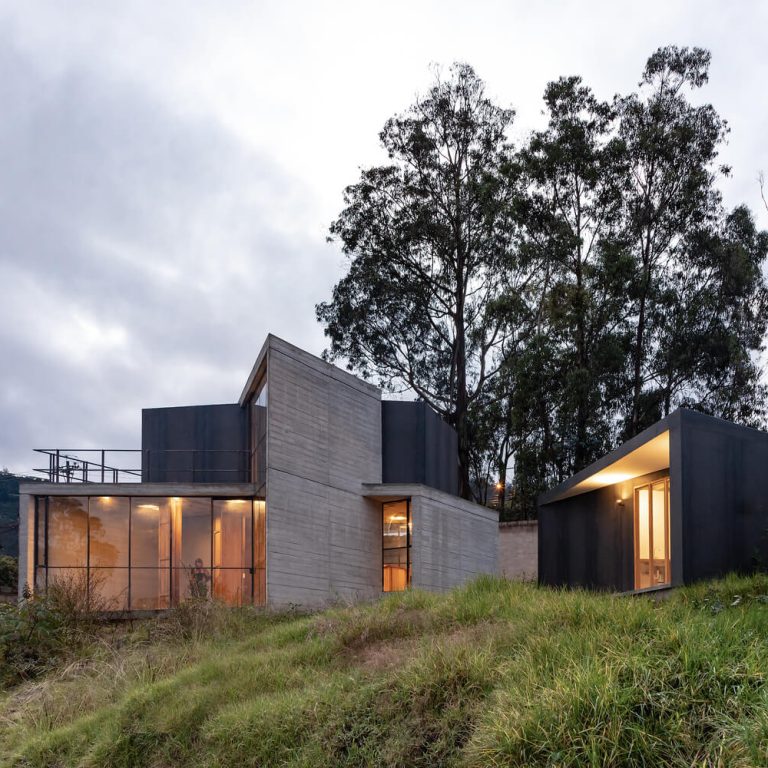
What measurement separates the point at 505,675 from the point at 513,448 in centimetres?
2246

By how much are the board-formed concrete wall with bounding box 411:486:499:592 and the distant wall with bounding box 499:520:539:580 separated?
104 inches

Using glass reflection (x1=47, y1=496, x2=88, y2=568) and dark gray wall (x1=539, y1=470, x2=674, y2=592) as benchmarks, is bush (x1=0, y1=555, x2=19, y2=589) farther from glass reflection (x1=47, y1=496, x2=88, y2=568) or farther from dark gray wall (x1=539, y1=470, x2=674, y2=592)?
dark gray wall (x1=539, y1=470, x2=674, y2=592)

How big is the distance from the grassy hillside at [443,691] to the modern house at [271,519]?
6573mm

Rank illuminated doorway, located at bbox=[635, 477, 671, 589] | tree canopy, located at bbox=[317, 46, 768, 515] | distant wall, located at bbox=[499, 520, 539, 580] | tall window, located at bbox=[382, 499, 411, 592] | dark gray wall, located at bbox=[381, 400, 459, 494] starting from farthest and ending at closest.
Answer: tree canopy, located at bbox=[317, 46, 768, 515] < distant wall, located at bbox=[499, 520, 539, 580] < dark gray wall, located at bbox=[381, 400, 459, 494] < tall window, located at bbox=[382, 499, 411, 592] < illuminated doorway, located at bbox=[635, 477, 671, 589]

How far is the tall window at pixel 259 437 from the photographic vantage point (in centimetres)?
1733

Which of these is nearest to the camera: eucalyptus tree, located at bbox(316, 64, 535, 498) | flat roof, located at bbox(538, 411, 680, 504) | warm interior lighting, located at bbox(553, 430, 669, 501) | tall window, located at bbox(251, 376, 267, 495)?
flat roof, located at bbox(538, 411, 680, 504)

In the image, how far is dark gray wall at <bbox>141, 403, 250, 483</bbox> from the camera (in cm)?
2145

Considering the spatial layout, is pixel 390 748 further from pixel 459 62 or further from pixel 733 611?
pixel 459 62

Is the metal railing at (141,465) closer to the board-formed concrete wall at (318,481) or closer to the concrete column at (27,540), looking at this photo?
the concrete column at (27,540)

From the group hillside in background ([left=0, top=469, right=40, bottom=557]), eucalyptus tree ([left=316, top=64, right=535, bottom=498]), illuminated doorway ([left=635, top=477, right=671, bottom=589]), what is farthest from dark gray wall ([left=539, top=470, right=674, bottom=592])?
hillside in background ([left=0, top=469, right=40, bottom=557])

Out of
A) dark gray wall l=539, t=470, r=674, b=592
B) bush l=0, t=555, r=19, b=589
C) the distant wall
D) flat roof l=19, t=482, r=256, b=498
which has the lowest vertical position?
bush l=0, t=555, r=19, b=589

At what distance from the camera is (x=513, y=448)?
27828 millimetres

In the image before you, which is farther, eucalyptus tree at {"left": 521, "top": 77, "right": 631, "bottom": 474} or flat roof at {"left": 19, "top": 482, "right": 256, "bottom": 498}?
eucalyptus tree at {"left": 521, "top": 77, "right": 631, "bottom": 474}

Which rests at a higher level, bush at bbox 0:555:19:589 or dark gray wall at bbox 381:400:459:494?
dark gray wall at bbox 381:400:459:494
